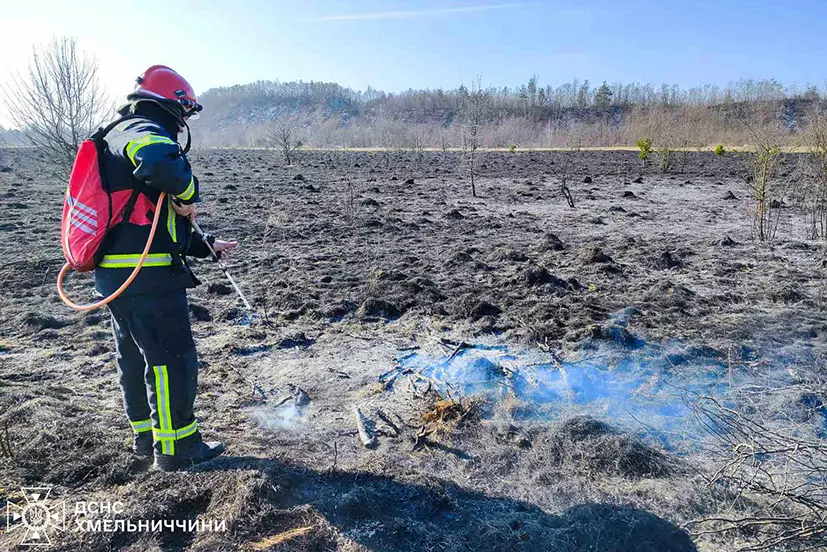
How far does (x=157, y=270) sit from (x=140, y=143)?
62cm

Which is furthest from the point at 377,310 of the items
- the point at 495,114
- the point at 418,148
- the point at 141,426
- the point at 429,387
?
the point at 495,114

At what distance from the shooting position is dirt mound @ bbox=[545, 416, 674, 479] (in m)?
2.96

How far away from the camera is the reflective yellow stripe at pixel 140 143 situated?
2.42 m

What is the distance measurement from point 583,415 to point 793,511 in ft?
3.87

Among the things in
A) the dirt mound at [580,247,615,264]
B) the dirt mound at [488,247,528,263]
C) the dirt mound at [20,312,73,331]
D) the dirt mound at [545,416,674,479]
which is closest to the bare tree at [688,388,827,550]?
the dirt mound at [545,416,674,479]

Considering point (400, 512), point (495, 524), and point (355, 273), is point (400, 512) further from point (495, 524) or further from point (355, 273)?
point (355, 273)

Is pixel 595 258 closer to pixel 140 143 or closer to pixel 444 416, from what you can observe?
pixel 444 416

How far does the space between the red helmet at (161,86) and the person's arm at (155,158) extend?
0.80 ft

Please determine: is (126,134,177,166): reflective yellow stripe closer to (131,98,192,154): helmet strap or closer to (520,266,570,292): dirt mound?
(131,98,192,154): helmet strap

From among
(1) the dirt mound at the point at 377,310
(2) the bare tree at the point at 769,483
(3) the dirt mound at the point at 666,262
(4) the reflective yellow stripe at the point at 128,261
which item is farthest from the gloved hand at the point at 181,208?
(3) the dirt mound at the point at 666,262

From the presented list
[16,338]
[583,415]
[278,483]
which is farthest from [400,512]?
[16,338]

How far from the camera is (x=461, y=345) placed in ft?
15.3

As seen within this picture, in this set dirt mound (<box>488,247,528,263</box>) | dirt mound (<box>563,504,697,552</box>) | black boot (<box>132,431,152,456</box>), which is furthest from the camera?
dirt mound (<box>488,247,528,263</box>)

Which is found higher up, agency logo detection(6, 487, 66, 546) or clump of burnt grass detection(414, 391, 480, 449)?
agency logo detection(6, 487, 66, 546)
